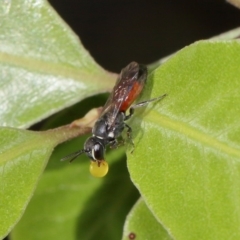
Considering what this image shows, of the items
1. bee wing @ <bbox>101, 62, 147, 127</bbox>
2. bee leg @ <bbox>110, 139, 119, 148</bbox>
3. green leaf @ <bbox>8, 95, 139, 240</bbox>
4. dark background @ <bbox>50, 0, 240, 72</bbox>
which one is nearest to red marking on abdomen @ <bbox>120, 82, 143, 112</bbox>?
bee wing @ <bbox>101, 62, 147, 127</bbox>

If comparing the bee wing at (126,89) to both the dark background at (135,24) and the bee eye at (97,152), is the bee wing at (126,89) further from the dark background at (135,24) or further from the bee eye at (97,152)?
the dark background at (135,24)

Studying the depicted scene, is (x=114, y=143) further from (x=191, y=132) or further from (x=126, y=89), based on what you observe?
(x=191, y=132)

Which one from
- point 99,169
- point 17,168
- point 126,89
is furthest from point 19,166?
point 126,89

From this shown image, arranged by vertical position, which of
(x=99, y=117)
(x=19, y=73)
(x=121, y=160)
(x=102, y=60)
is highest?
(x=19, y=73)

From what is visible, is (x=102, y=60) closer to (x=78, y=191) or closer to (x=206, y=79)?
(x=78, y=191)

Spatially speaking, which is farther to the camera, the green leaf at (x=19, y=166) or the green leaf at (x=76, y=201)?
the green leaf at (x=76, y=201)

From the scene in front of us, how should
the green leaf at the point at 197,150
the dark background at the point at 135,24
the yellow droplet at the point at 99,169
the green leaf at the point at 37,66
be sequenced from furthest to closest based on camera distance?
the dark background at the point at 135,24 → the green leaf at the point at 37,66 → the yellow droplet at the point at 99,169 → the green leaf at the point at 197,150

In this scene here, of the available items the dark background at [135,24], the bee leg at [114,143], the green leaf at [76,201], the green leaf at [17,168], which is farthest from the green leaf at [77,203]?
the dark background at [135,24]

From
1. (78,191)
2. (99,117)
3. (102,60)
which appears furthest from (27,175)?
(102,60)
